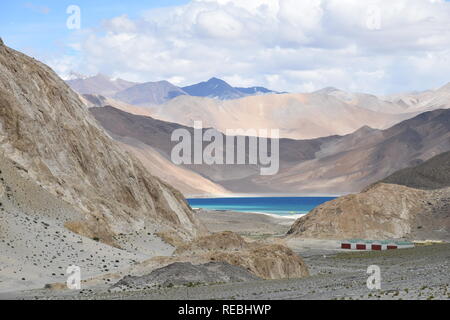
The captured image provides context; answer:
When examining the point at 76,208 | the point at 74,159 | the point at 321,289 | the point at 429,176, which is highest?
the point at 429,176

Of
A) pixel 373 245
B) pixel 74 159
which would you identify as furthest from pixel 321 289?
pixel 373 245

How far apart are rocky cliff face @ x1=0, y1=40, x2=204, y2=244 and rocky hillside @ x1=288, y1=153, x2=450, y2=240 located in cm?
1985

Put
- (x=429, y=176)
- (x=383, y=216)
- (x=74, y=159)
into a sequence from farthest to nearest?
(x=429, y=176)
(x=383, y=216)
(x=74, y=159)

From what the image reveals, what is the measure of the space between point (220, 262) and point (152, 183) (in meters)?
25.5

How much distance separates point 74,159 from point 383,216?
37.9m

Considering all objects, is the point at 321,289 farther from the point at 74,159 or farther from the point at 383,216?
the point at 383,216

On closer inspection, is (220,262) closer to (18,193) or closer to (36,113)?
(18,193)

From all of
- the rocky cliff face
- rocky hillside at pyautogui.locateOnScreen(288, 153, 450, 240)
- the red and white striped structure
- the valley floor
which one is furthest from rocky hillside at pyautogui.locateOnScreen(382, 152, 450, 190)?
the valley floor

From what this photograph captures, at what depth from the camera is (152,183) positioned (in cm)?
6012

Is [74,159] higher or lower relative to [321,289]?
higher

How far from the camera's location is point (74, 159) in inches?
2062

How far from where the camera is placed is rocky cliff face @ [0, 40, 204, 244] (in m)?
47.0

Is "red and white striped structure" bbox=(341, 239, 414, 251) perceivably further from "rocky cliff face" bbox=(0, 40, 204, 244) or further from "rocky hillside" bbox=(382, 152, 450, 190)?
"rocky hillside" bbox=(382, 152, 450, 190)

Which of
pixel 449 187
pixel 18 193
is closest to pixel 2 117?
pixel 18 193
